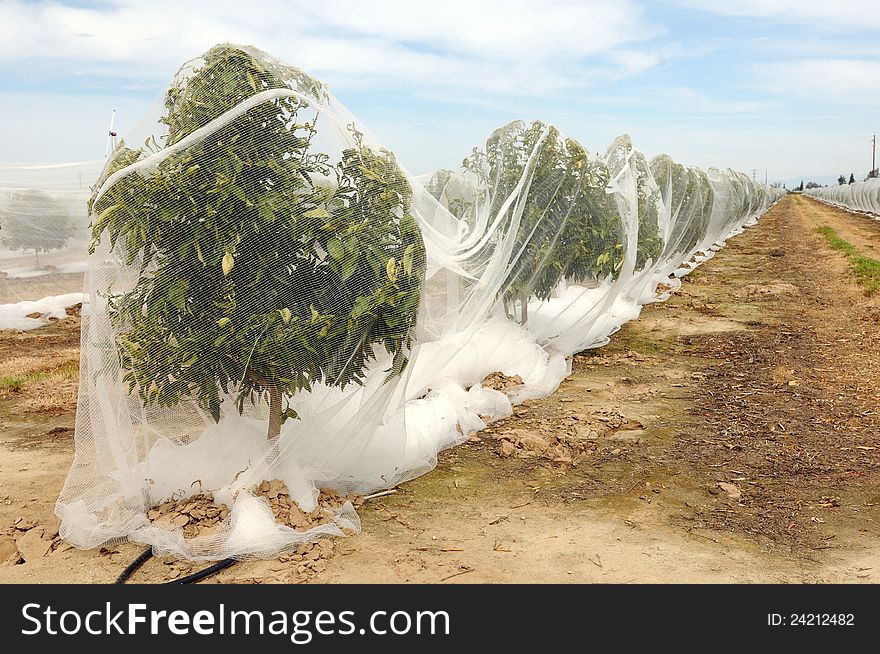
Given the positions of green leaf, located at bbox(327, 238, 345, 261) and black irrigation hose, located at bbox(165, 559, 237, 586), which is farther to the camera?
green leaf, located at bbox(327, 238, 345, 261)

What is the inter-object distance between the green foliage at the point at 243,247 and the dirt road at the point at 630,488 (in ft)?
2.94

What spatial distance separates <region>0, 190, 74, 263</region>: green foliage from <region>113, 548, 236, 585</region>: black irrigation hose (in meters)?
5.00

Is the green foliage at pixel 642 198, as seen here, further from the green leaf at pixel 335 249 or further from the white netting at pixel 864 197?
the white netting at pixel 864 197

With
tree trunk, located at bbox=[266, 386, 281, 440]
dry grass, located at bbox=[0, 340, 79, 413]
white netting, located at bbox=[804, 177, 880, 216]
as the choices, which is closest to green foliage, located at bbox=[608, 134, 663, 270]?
tree trunk, located at bbox=[266, 386, 281, 440]

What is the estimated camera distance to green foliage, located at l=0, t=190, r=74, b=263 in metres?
7.38

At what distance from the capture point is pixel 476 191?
667cm

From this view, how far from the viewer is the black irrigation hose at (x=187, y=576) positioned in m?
3.13

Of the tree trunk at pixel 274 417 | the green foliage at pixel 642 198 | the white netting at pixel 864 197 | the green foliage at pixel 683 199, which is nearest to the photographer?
the tree trunk at pixel 274 417

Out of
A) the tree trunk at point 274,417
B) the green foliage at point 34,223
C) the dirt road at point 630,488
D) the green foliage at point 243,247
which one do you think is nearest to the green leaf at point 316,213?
the green foliage at point 243,247

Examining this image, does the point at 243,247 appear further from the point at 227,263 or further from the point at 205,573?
the point at 205,573

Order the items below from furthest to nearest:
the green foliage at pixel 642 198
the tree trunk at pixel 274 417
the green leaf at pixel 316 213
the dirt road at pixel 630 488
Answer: the green foliage at pixel 642 198, the tree trunk at pixel 274 417, the green leaf at pixel 316 213, the dirt road at pixel 630 488

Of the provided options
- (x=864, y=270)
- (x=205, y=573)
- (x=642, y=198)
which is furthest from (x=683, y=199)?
(x=205, y=573)

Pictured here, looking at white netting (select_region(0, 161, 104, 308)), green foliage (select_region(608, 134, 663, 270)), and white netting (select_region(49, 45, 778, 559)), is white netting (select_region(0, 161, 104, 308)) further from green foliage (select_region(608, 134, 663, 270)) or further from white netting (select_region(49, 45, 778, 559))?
green foliage (select_region(608, 134, 663, 270))

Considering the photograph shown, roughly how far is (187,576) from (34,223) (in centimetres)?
588
